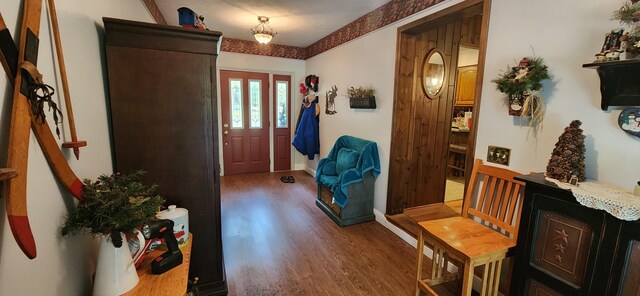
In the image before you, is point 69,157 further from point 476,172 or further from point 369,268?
point 476,172

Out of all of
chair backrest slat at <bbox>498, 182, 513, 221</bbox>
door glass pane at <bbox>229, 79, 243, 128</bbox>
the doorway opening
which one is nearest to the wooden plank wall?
the doorway opening

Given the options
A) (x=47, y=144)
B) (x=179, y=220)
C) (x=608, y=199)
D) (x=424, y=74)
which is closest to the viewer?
(x=47, y=144)

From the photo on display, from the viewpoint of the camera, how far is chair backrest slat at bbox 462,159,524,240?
1.72 meters

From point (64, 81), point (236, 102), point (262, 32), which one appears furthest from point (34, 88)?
point (236, 102)

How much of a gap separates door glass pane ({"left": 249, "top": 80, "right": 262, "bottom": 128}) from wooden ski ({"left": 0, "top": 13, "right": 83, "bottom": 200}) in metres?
4.07

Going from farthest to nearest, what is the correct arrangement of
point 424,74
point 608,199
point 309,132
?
point 309,132, point 424,74, point 608,199

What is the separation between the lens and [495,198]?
1866 millimetres

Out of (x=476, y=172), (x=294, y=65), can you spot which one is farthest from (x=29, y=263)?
(x=294, y=65)

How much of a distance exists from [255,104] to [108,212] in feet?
13.8

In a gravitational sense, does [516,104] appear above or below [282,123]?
above

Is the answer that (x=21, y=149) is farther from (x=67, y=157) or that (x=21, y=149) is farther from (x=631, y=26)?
(x=631, y=26)

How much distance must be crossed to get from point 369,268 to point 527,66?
1861 millimetres

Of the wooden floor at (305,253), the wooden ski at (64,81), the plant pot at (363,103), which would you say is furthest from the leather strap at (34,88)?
the plant pot at (363,103)

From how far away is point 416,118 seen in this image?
301 centimetres
